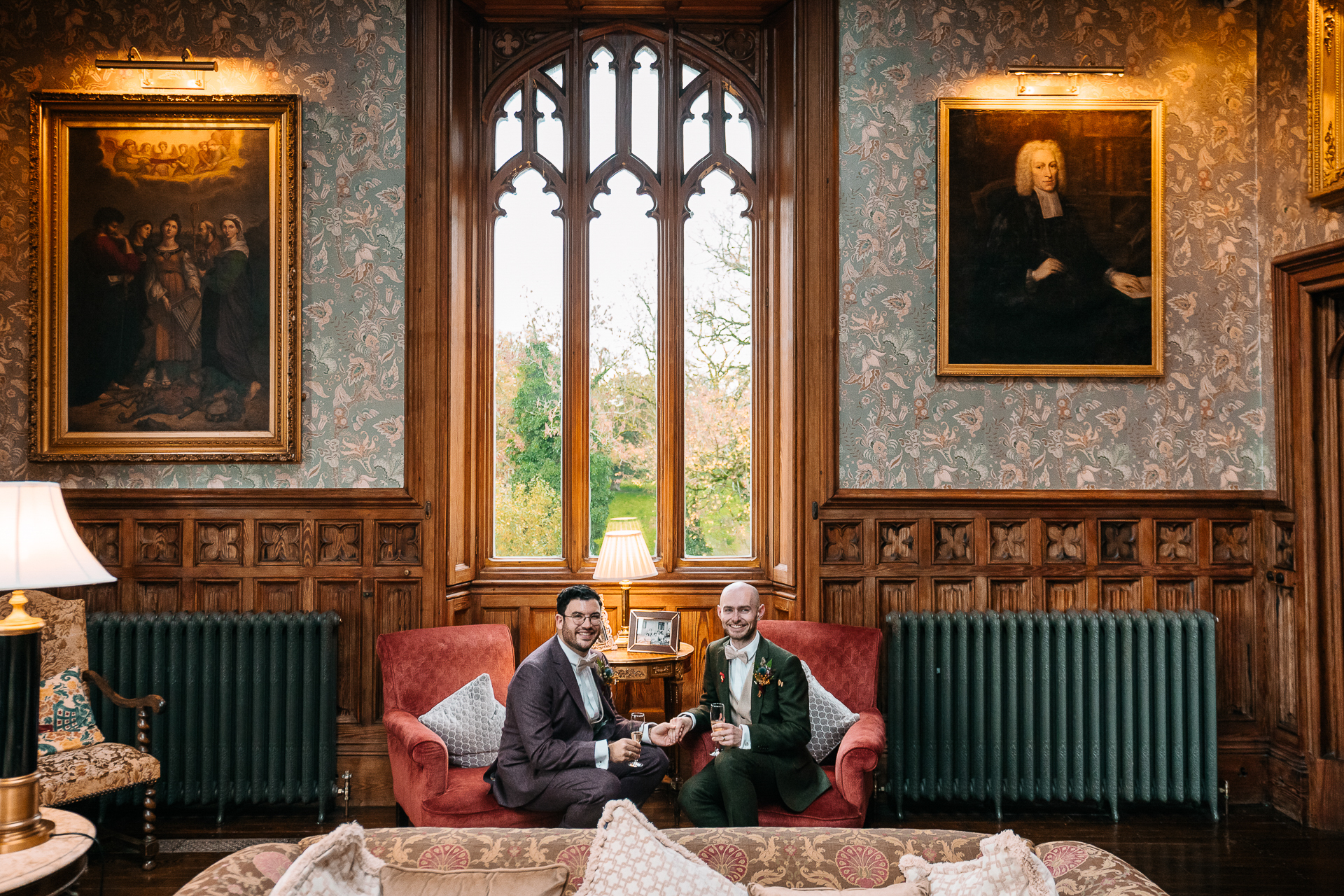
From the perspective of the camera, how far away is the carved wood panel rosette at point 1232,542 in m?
4.63

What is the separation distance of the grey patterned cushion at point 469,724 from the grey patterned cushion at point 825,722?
134cm

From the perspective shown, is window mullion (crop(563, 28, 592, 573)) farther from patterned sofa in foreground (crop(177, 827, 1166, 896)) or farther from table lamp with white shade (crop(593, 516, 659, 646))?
patterned sofa in foreground (crop(177, 827, 1166, 896))

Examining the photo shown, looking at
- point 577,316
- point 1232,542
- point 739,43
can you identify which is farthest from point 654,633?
point 739,43

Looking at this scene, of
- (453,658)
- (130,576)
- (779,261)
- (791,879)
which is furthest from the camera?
(779,261)

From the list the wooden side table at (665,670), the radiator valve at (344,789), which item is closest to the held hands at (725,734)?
the wooden side table at (665,670)

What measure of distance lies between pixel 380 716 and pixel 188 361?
2.07 metres

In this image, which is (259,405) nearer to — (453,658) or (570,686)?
(453,658)

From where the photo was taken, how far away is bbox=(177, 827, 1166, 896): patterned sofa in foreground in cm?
193

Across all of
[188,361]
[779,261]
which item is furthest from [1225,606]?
[188,361]

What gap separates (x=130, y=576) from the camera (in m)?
4.52

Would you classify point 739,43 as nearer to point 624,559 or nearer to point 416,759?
point 624,559

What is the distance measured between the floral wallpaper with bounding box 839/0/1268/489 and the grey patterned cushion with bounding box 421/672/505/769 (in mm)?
2104

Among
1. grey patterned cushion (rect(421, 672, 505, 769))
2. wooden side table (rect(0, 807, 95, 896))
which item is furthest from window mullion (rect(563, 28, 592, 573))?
wooden side table (rect(0, 807, 95, 896))

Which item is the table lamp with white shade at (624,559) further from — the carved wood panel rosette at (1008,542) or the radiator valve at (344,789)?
the carved wood panel rosette at (1008,542)
